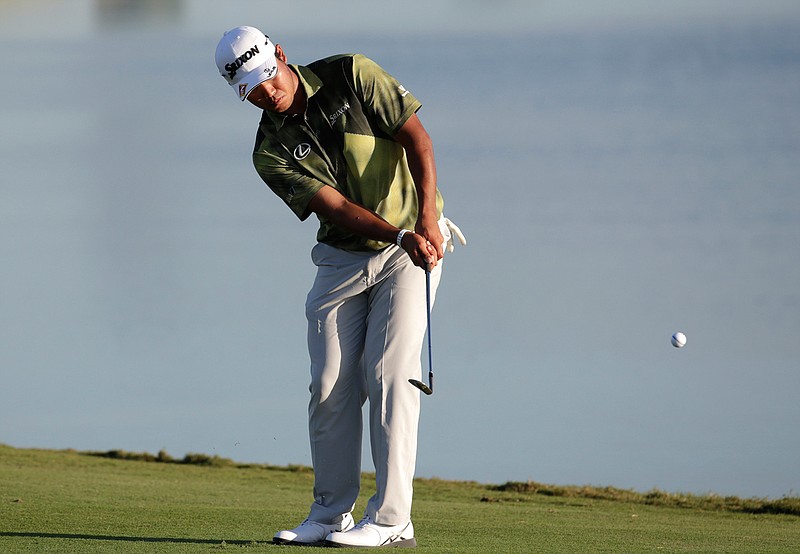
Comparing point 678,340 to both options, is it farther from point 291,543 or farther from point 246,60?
point 246,60

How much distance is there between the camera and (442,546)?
188 inches

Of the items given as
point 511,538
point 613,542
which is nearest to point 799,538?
point 613,542

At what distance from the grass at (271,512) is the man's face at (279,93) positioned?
1835mm

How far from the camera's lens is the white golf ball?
790 cm

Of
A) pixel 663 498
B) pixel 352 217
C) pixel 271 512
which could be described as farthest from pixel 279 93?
pixel 663 498

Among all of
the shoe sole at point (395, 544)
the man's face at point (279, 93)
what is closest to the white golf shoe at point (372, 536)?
the shoe sole at point (395, 544)

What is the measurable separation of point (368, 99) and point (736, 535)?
3377 millimetres

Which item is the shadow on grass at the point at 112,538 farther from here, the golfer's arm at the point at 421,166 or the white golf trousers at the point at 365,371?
the golfer's arm at the point at 421,166

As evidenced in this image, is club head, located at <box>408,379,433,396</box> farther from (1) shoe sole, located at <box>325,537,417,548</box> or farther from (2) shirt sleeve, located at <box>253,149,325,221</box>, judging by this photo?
(2) shirt sleeve, located at <box>253,149,325,221</box>

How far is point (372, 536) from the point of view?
180 inches

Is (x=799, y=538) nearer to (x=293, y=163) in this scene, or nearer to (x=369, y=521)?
(x=369, y=521)

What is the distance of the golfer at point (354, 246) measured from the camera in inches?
183

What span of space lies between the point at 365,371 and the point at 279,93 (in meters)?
1.24

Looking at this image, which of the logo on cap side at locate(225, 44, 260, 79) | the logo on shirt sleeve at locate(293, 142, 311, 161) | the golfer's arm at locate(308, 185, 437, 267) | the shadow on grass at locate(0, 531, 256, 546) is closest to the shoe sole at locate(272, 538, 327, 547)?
the shadow on grass at locate(0, 531, 256, 546)
